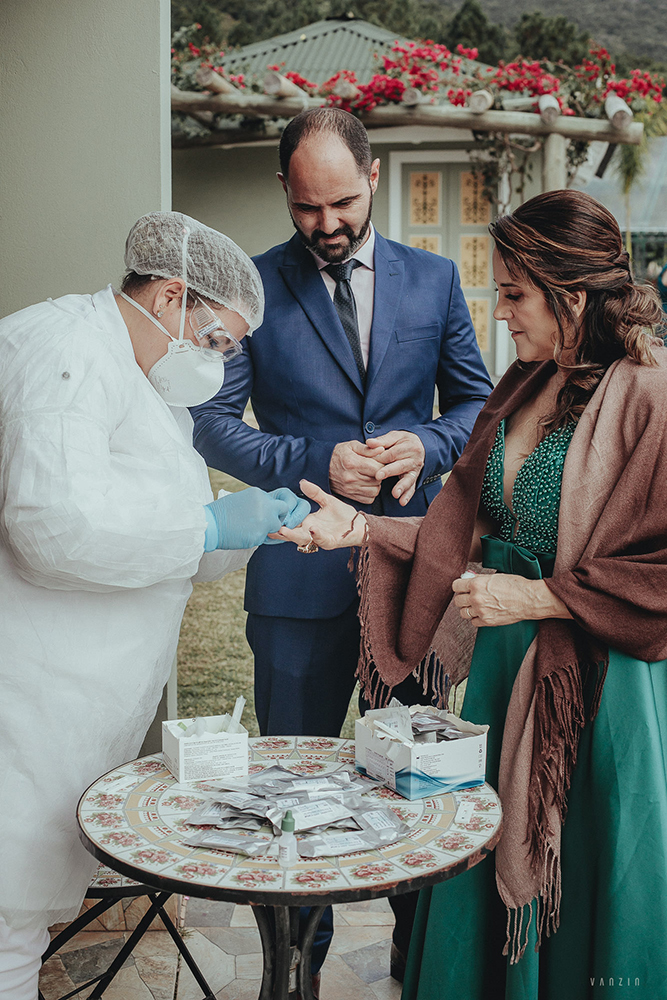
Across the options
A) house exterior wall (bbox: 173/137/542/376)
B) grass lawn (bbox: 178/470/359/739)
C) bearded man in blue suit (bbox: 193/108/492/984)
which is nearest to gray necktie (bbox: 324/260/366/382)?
bearded man in blue suit (bbox: 193/108/492/984)

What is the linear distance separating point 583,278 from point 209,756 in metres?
1.17

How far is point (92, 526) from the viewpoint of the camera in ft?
5.42

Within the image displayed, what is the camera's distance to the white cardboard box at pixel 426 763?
1.71 meters

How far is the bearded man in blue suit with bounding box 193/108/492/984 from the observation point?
235 cm

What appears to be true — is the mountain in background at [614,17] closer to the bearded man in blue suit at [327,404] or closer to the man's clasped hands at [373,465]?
the bearded man in blue suit at [327,404]

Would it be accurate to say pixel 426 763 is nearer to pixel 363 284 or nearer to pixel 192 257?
pixel 192 257

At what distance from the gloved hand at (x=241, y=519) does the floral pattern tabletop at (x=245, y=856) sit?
45cm

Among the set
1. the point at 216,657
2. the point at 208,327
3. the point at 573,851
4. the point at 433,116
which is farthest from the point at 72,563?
the point at 433,116

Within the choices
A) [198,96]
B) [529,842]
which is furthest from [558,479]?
[198,96]

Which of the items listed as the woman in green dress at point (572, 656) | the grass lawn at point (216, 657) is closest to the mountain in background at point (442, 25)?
the grass lawn at point (216, 657)

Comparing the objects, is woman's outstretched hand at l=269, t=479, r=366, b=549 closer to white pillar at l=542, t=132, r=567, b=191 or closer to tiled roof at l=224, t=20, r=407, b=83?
white pillar at l=542, t=132, r=567, b=191

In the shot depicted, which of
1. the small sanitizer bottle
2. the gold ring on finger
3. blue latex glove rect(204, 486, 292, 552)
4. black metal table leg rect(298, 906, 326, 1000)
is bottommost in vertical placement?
black metal table leg rect(298, 906, 326, 1000)

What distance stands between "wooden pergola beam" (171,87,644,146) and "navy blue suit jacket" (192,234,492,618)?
532cm

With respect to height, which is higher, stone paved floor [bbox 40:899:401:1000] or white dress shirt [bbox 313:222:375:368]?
white dress shirt [bbox 313:222:375:368]
